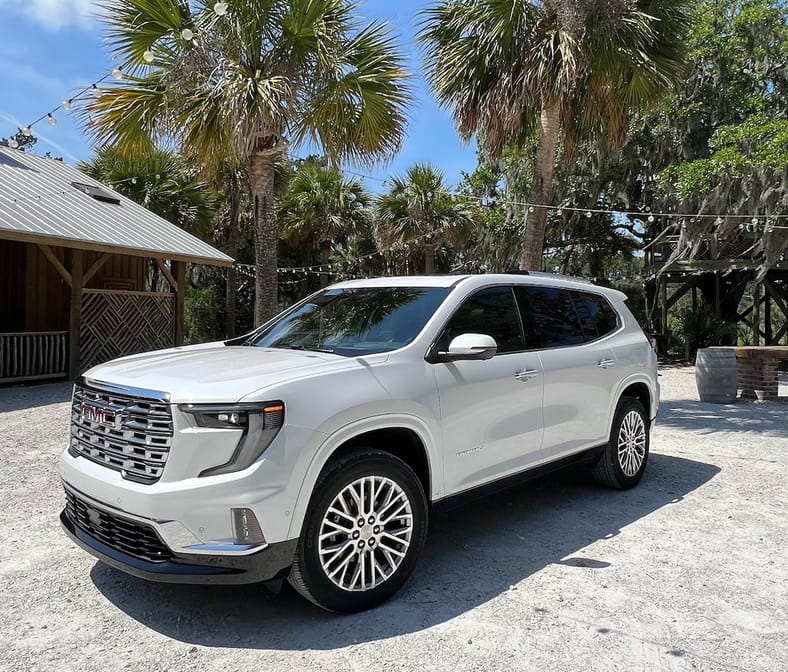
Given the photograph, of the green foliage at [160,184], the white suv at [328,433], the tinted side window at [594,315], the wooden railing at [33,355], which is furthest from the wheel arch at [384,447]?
the green foliage at [160,184]

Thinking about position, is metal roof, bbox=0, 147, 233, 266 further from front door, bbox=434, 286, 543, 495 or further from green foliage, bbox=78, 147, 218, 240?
front door, bbox=434, 286, 543, 495

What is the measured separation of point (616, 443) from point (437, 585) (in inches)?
93.1

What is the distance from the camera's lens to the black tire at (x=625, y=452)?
5.34 meters

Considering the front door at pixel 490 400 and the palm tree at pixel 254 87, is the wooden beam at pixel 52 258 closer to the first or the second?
the palm tree at pixel 254 87

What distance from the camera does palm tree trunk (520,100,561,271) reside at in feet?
33.3

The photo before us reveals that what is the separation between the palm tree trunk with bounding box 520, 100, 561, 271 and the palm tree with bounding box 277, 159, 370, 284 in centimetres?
1310

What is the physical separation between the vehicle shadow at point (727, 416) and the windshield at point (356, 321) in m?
5.83

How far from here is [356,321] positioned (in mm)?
4293

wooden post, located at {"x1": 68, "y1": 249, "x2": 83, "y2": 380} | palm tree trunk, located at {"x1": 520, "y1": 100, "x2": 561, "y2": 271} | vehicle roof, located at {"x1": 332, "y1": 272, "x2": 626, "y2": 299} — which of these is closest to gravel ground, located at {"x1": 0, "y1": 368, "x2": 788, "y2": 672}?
vehicle roof, located at {"x1": 332, "y1": 272, "x2": 626, "y2": 299}

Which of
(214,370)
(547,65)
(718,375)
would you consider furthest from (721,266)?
(214,370)

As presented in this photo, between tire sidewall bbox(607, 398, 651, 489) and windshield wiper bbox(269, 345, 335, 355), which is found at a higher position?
windshield wiper bbox(269, 345, 335, 355)

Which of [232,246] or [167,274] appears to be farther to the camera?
[232,246]

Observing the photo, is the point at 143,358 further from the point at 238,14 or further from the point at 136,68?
the point at 136,68

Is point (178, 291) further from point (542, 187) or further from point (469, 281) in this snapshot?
point (469, 281)
